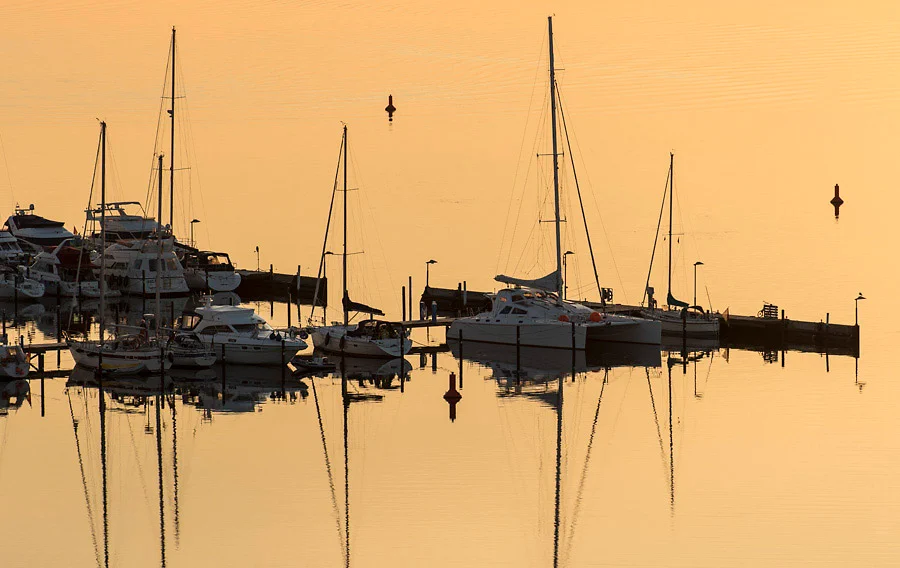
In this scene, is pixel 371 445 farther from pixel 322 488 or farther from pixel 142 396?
pixel 142 396

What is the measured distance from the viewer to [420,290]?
338 feet

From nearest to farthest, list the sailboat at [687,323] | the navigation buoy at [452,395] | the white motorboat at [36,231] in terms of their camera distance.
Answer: the navigation buoy at [452,395], the sailboat at [687,323], the white motorboat at [36,231]

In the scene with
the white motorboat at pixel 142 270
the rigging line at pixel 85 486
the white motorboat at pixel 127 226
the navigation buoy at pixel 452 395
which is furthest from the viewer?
the white motorboat at pixel 127 226

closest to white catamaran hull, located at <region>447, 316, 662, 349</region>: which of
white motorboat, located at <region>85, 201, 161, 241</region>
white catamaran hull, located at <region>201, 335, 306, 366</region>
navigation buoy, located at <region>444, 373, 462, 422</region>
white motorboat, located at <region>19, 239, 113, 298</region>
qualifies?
navigation buoy, located at <region>444, 373, 462, 422</region>

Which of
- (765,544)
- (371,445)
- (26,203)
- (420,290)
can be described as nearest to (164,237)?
(420,290)

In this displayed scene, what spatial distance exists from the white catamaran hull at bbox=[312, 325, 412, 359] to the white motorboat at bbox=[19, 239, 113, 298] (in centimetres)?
2122

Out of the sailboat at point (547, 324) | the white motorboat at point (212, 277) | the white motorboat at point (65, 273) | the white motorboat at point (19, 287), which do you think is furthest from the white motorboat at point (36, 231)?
the sailboat at point (547, 324)

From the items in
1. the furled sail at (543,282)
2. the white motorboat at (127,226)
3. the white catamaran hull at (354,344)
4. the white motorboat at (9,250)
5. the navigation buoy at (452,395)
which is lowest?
the navigation buoy at (452,395)

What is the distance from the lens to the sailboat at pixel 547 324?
75000 mm

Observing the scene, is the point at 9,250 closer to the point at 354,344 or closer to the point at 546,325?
the point at 354,344

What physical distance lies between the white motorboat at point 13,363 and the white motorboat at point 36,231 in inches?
1709

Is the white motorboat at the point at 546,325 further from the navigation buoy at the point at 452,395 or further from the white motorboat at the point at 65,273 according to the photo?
the white motorboat at the point at 65,273

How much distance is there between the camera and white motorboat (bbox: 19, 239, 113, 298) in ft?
303

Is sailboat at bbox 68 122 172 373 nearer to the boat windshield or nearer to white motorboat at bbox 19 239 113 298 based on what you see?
the boat windshield
